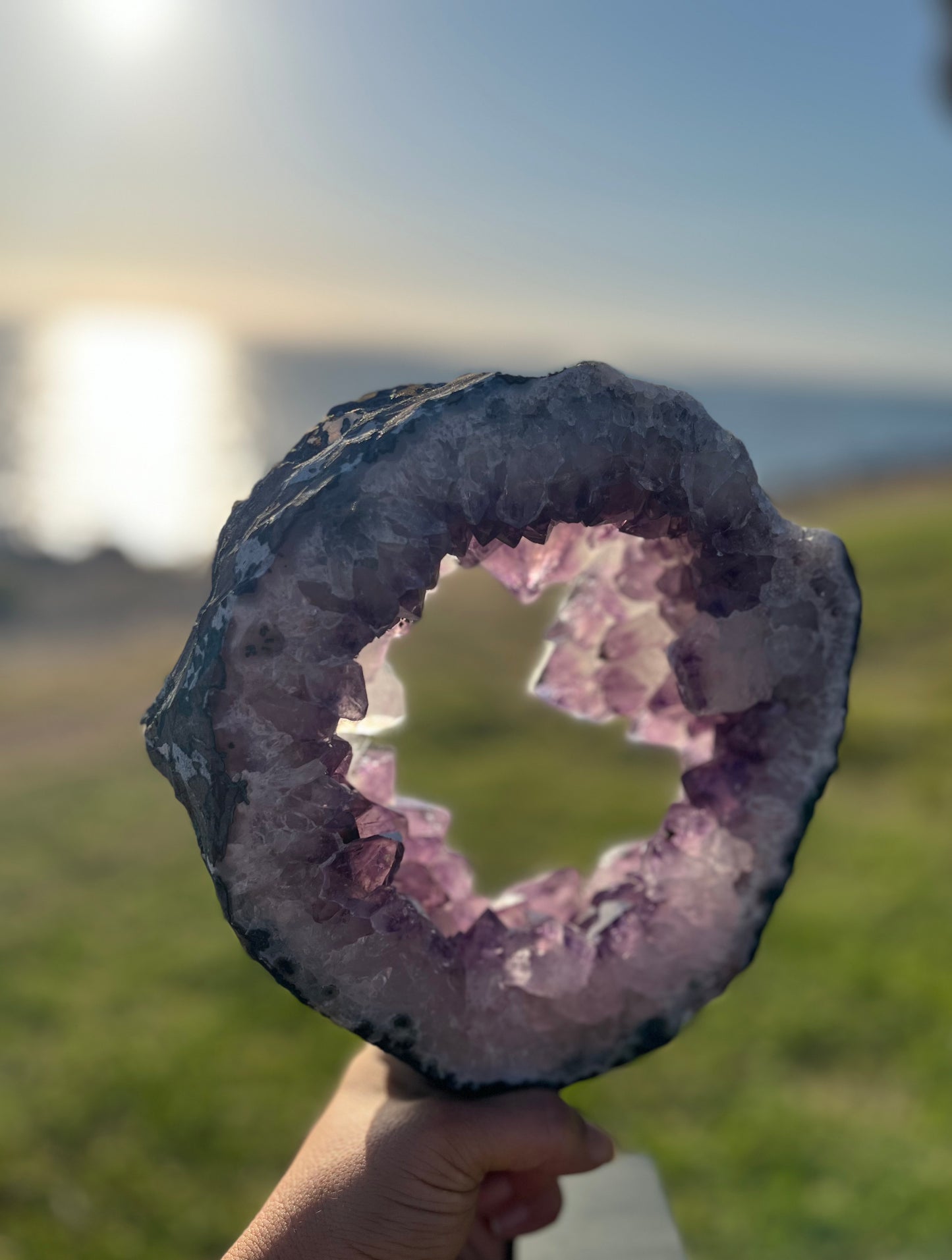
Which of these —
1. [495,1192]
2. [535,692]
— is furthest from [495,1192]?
[535,692]

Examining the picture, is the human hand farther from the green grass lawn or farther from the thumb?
the green grass lawn

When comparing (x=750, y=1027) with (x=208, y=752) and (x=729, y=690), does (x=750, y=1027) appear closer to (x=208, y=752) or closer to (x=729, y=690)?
(x=729, y=690)

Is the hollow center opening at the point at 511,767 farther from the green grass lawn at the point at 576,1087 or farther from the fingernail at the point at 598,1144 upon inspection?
the fingernail at the point at 598,1144

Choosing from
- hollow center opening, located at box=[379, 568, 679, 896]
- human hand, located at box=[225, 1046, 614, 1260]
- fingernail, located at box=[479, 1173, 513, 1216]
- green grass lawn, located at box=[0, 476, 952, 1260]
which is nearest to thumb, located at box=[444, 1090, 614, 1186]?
human hand, located at box=[225, 1046, 614, 1260]

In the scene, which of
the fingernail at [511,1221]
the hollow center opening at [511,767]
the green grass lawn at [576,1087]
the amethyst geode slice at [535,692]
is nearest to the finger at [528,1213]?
the fingernail at [511,1221]

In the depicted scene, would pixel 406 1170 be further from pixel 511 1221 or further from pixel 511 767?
pixel 511 767

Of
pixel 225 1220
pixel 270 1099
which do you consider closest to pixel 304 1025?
pixel 270 1099
